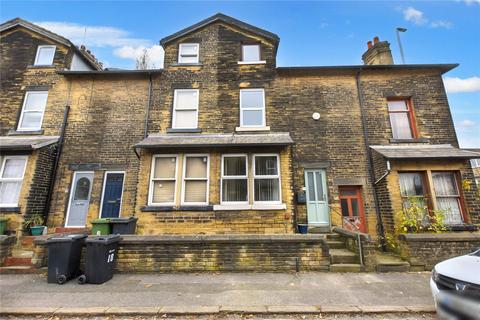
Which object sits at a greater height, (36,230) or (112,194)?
(112,194)

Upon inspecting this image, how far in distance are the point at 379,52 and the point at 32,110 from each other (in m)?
16.2

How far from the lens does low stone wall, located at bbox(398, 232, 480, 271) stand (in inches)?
250

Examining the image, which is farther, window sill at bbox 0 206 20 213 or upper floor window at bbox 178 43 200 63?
upper floor window at bbox 178 43 200 63

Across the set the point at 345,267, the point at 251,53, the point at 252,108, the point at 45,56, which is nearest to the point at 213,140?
the point at 252,108

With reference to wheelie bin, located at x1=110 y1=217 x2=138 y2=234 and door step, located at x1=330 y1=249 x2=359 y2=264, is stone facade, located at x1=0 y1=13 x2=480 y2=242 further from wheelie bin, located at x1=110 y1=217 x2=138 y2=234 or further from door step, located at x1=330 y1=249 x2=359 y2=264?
door step, located at x1=330 y1=249 x2=359 y2=264

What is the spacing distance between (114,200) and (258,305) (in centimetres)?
749

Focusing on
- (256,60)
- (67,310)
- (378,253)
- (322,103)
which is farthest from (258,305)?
(256,60)

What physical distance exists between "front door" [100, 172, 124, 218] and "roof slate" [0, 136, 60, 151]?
8.31ft

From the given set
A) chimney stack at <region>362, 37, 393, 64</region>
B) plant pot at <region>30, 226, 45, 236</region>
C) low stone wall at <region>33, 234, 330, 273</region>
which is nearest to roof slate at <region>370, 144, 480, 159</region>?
chimney stack at <region>362, 37, 393, 64</region>

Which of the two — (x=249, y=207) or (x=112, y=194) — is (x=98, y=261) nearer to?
(x=112, y=194)

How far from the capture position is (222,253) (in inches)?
235

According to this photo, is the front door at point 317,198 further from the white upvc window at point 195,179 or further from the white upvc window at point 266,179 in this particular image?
the white upvc window at point 195,179

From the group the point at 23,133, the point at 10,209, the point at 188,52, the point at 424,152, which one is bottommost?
the point at 10,209

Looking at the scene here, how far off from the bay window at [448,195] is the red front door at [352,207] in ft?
8.18
